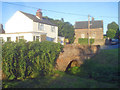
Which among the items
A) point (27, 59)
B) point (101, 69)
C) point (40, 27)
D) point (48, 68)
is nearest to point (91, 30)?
point (40, 27)

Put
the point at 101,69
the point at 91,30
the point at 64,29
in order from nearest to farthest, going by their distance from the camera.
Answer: the point at 101,69
the point at 64,29
the point at 91,30

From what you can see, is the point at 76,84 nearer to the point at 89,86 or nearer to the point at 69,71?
the point at 89,86

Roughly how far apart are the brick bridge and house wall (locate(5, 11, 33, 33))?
1623cm

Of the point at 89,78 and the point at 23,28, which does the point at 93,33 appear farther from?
the point at 89,78

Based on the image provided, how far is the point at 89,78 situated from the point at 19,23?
20461 millimetres

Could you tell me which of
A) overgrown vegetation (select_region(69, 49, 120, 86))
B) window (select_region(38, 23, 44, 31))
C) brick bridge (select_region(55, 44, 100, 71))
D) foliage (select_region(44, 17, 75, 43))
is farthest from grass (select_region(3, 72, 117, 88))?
foliage (select_region(44, 17, 75, 43))

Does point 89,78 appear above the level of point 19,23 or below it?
below

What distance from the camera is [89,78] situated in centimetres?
691

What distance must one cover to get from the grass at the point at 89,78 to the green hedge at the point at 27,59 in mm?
604

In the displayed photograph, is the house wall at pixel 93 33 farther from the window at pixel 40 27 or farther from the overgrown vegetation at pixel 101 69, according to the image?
the overgrown vegetation at pixel 101 69

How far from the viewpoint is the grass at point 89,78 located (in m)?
5.94

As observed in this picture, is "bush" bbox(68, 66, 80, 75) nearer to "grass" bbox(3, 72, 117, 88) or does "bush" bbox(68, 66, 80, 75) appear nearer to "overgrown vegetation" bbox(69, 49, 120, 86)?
"overgrown vegetation" bbox(69, 49, 120, 86)

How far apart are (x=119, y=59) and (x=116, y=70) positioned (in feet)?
3.83

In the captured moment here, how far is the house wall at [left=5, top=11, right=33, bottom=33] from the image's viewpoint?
78.0 feet
